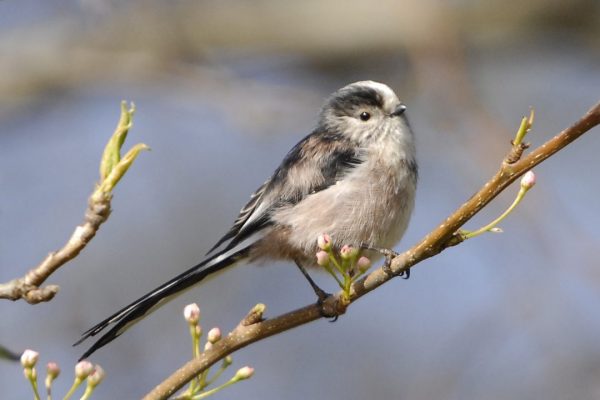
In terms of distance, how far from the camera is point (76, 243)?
1.69m

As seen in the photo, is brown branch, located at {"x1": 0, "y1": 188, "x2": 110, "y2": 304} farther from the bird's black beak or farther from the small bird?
the bird's black beak

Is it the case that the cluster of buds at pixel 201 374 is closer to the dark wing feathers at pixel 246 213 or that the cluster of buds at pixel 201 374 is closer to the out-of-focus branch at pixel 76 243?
the out-of-focus branch at pixel 76 243

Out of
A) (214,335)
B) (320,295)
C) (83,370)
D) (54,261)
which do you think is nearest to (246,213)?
(320,295)

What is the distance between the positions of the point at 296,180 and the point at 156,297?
35.2 inches

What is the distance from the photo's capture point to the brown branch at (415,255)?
174cm

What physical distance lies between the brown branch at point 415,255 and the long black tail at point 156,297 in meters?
0.43

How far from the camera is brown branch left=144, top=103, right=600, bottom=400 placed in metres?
1.74

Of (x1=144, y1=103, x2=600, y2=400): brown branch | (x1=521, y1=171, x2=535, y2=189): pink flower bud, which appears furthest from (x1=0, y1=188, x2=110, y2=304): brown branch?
(x1=521, y1=171, x2=535, y2=189): pink flower bud

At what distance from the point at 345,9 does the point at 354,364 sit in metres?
2.41

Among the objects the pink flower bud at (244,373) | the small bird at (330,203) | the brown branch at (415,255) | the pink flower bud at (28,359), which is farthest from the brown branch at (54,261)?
the small bird at (330,203)

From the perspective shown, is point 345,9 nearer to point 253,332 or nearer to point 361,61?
point 361,61

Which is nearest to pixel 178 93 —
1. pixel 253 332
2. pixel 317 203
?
pixel 317 203

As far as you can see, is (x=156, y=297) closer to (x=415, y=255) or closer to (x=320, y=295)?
(x=320, y=295)

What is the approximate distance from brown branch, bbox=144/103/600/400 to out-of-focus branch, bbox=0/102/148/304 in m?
0.32
